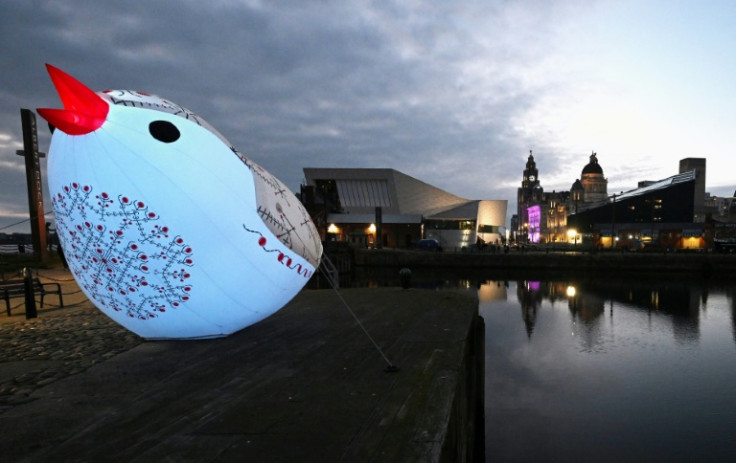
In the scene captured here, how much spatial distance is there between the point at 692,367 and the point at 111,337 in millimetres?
19256

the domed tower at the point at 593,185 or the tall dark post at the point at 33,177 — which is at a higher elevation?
the domed tower at the point at 593,185

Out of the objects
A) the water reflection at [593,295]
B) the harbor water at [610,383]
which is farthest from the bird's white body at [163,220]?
the water reflection at [593,295]

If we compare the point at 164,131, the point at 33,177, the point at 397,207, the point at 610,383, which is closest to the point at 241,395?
the point at 164,131

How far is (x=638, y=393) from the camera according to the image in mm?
12195

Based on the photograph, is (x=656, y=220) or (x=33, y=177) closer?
(x=33, y=177)

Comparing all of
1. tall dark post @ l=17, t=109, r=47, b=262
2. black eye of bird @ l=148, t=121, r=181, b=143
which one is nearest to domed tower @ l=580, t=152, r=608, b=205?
tall dark post @ l=17, t=109, r=47, b=262

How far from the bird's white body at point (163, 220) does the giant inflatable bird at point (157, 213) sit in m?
0.02

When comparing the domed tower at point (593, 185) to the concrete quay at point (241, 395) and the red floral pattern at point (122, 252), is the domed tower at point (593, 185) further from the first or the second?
the red floral pattern at point (122, 252)

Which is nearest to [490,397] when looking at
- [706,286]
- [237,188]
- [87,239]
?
[237,188]

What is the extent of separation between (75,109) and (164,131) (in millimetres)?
1137

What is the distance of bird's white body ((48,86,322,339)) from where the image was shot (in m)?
5.66

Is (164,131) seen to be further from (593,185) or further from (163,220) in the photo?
(593,185)

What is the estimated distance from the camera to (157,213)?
5805 millimetres

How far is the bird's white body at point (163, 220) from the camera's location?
5656mm
